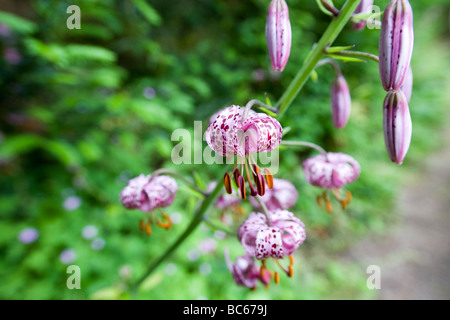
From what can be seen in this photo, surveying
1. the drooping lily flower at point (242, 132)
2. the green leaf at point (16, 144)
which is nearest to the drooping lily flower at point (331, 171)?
the drooping lily flower at point (242, 132)

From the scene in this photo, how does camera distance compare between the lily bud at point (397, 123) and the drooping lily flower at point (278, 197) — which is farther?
the drooping lily flower at point (278, 197)

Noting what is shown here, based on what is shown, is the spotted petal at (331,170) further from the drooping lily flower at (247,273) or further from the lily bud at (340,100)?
the drooping lily flower at (247,273)

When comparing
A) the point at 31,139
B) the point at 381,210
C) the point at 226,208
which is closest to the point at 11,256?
the point at 31,139

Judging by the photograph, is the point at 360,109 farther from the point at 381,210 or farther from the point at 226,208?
the point at 226,208

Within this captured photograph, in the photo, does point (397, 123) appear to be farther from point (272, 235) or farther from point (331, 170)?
point (272, 235)

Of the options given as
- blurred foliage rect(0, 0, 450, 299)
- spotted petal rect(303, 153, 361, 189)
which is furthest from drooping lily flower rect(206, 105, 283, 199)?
blurred foliage rect(0, 0, 450, 299)

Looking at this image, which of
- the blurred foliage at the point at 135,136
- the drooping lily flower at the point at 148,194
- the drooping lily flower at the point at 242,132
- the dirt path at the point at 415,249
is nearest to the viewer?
the drooping lily flower at the point at 242,132

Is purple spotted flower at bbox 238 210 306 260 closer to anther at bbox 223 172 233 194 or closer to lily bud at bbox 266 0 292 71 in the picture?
anther at bbox 223 172 233 194
